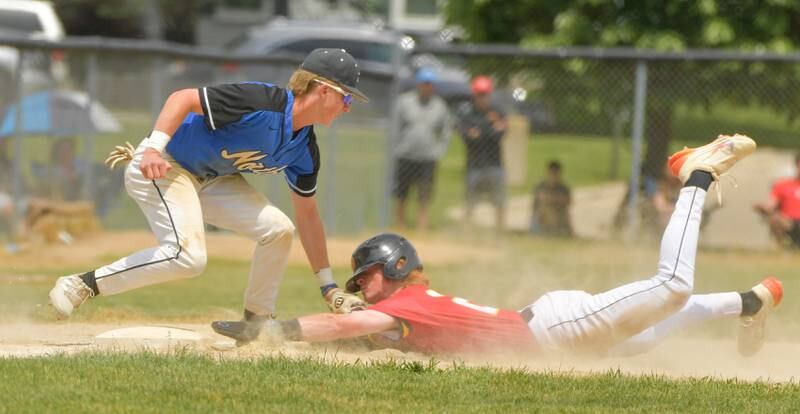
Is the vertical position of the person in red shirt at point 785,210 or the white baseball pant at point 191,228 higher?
the white baseball pant at point 191,228

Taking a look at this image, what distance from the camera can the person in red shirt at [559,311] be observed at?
259 inches

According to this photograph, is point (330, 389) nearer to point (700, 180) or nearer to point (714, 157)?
point (700, 180)

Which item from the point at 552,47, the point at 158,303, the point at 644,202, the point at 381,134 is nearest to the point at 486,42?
the point at 552,47

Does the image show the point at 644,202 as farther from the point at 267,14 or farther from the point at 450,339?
the point at 267,14

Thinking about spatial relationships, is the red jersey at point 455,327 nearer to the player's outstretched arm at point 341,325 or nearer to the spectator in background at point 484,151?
the player's outstretched arm at point 341,325

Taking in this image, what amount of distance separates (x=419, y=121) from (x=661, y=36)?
3.43 m

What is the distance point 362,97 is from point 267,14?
2710 cm

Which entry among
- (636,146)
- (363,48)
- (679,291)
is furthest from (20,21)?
(679,291)

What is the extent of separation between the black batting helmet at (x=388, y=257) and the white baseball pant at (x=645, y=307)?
0.73 m

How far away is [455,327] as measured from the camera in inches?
269

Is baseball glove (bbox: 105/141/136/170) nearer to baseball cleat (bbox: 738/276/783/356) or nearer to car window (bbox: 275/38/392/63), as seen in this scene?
baseball cleat (bbox: 738/276/783/356)

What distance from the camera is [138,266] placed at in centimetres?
663

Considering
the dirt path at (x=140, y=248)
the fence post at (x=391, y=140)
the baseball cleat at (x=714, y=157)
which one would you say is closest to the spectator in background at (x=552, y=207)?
the dirt path at (x=140, y=248)

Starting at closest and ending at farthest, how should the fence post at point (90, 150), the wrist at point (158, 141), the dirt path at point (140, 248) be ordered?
1. the wrist at point (158, 141)
2. the dirt path at point (140, 248)
3. the fence post at point (90, 150)
